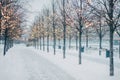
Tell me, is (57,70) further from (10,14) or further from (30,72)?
(10,14)

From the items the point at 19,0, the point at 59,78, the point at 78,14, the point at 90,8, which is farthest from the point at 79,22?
the point at 59,78

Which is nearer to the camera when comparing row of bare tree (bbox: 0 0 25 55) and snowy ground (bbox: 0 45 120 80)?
snowy ground (bbox: 0 45 120 80)

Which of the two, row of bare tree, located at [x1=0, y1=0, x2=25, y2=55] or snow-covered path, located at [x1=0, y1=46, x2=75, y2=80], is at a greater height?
row of bare tree, located at [x1=0, y1=0, x2=25, y2=55]

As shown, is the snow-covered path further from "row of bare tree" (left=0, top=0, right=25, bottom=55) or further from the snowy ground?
"row of bare tree" (left=0, top=0, right=25, bottom=55)

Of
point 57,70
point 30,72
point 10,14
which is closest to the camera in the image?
point 30,72

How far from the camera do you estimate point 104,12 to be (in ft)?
60.1

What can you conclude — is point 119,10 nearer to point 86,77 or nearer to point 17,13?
point 86,77

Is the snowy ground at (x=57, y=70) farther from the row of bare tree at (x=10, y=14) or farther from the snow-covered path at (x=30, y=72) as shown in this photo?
the row of bare tree at (x=10, y=14)

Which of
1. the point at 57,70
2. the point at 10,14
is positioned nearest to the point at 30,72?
the point at 57,70

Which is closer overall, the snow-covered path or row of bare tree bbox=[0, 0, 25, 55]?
the snow-covered path

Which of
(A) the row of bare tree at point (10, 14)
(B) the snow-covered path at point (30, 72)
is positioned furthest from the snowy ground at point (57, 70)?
(A) the row of bare tree at point (10, 14)

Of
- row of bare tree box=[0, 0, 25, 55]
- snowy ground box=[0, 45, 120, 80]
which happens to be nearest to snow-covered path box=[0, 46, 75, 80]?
snowy ground box=[0, 45, 120, 80]

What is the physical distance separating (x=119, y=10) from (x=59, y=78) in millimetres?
5807

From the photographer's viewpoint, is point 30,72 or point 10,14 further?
point 10,14
